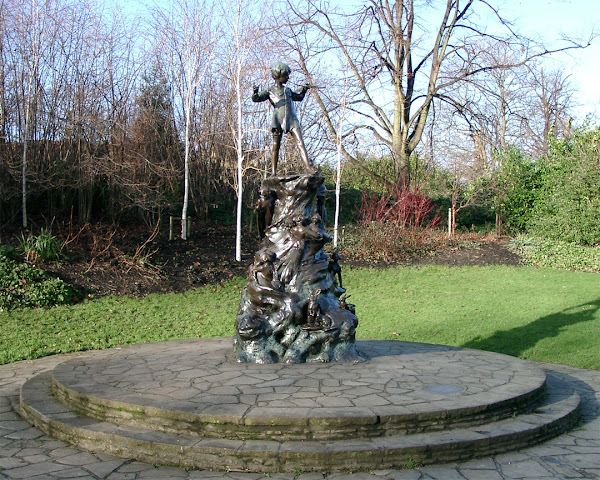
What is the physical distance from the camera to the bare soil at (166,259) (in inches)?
514

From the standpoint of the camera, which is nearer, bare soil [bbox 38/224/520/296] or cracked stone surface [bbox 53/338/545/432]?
cracked stone surface [bbox 53/338/545/432]

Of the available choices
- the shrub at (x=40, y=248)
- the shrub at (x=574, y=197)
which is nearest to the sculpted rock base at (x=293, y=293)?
the shrub at (x=40, y=248)

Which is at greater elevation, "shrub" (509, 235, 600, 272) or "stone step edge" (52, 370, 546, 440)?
"shrub" (509, 235, 600, 272)

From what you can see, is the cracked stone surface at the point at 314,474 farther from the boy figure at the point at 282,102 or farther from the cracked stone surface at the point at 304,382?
the boy figure at the point at 282,102

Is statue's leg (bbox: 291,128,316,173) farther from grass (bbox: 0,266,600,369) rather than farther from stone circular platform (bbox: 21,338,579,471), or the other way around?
grass (bbox: 0,266,600,369)

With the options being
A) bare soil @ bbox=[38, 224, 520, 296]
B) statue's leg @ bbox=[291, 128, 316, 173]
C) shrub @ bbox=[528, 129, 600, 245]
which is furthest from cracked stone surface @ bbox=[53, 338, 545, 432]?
shrub @ bbox=[528, 129, 600, 245]

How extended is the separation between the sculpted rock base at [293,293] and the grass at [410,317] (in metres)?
3.39

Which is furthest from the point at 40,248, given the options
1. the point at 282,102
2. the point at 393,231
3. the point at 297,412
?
the point at 297,412

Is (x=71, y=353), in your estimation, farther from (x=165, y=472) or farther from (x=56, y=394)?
(x=165, y=472)

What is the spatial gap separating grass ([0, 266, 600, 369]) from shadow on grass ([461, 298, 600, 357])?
16mm

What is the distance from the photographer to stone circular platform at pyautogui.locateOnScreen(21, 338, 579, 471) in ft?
14.4

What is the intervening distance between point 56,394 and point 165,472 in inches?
85.8

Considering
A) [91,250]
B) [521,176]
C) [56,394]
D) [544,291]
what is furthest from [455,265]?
[56,394]

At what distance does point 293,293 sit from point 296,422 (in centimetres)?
245
